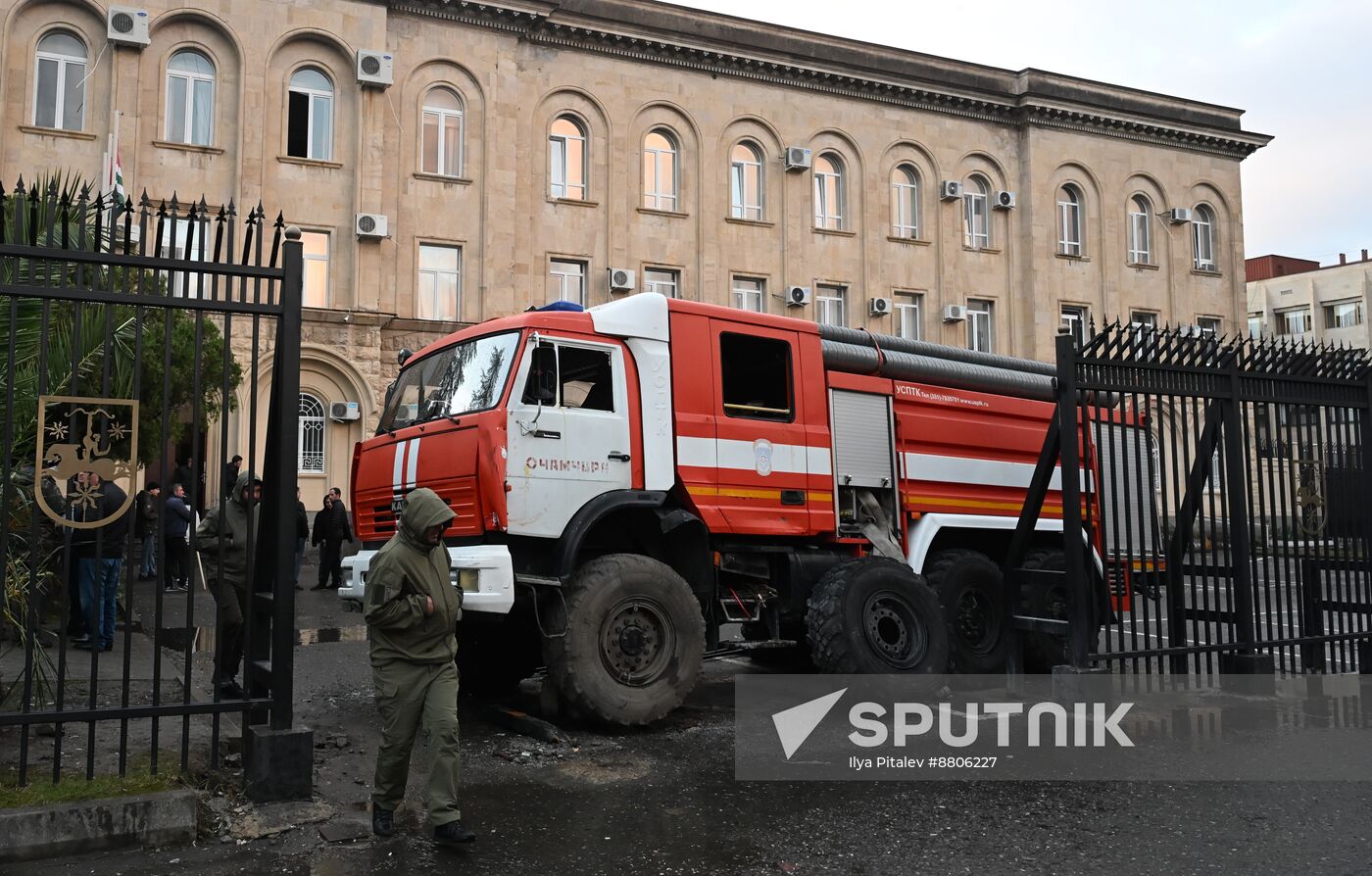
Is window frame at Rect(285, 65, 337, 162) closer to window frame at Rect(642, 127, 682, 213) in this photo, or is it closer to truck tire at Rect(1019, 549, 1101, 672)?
window frame at Rect(642, 127, 682, 213)

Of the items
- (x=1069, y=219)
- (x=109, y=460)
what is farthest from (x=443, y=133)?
(x=109, y=460)

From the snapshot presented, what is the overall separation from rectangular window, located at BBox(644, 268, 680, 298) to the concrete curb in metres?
23.7

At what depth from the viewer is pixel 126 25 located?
23.1 metres

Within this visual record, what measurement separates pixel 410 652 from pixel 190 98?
73.3 ft

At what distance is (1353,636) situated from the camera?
32.6 ft

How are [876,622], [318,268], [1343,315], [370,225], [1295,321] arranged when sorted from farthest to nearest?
[1295,321] < [1343,315] < [318,268] < [370,225] < [876,622]

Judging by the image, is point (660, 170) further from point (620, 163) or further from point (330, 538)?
point (330, 538)

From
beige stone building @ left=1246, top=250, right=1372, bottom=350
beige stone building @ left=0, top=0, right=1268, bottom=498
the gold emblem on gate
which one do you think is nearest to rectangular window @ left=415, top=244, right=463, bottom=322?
beige stone building @ left=0, top=0, right=1268, bottom=498

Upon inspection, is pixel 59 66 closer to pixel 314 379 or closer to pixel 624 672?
pixel 314 379

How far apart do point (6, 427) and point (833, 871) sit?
4.34 meters

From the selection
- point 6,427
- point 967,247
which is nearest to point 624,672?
point 6,427

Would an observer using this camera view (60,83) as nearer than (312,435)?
Yes

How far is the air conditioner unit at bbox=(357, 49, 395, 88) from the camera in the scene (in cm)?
2491

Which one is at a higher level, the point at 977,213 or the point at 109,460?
the point at 977,213
